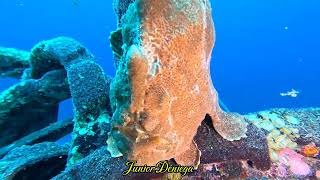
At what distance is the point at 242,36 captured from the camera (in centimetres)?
8581

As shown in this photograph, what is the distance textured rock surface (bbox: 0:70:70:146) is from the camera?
5.15 m

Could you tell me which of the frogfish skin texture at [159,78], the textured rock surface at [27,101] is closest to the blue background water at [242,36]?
the textured rock surface at [27,101]

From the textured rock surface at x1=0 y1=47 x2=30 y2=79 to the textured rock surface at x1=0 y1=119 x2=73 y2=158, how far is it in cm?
157

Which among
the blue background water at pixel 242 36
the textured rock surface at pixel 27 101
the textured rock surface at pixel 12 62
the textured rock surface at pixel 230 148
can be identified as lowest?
the textured rock surface at pixel 230 148

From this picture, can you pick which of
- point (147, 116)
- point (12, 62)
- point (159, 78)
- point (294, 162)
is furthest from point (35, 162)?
point (12, 62)

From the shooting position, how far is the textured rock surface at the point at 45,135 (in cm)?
502

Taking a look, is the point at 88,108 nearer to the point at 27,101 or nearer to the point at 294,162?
the point at 27,101

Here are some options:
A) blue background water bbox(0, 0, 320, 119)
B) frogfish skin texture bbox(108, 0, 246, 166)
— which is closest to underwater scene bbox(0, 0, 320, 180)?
frogfish skin texture bbox(108, 0, 246, 166)

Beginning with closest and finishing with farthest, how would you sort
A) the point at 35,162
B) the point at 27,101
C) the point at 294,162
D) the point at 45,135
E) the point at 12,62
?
1. the point at 294,162
2. the point at 35,162
3. the point at 45,135
4. the point at 27,101
5. the point at 12,62

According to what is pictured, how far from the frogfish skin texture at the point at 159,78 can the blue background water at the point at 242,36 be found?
53.6 meters

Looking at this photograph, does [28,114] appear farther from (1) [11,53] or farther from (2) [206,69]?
(2) [206,69]

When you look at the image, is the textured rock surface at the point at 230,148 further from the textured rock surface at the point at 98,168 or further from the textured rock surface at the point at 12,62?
the textured rock surface at the point at 12,62

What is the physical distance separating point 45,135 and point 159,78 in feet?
10.8

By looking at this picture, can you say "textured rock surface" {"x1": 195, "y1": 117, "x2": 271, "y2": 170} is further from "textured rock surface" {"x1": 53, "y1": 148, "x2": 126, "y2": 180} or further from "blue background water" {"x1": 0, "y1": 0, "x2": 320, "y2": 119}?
"blue background water" {"x1": 0, "y1": 0, "x2": 320, "y2": 119}
